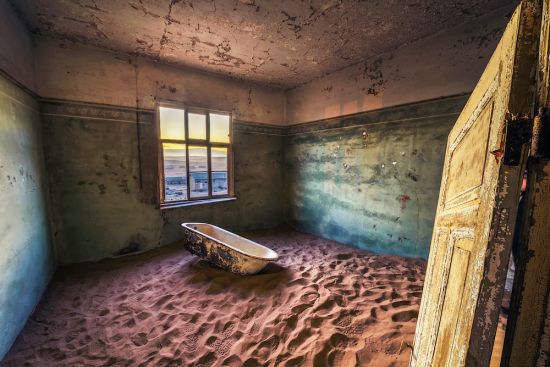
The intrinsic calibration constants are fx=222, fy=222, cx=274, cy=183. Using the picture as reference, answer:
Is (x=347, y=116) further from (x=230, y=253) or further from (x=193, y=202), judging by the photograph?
(x=193, y=202)

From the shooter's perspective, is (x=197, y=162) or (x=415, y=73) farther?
(x=197, y=162)

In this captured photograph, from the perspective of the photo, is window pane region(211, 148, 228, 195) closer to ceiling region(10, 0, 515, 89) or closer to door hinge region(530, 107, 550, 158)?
ceiling region(10, 0, 515, 89)

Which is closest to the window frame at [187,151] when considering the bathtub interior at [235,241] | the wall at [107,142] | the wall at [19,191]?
the wall at [107,142]

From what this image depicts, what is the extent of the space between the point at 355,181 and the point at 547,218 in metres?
3.76

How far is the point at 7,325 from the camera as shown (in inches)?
77.9

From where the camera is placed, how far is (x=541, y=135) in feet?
1.81

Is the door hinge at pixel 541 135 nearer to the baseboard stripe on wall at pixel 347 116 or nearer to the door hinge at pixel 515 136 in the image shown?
the door hinge at pixel 515 136

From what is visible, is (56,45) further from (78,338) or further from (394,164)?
(394,164)

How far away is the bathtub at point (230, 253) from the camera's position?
9.92 ft

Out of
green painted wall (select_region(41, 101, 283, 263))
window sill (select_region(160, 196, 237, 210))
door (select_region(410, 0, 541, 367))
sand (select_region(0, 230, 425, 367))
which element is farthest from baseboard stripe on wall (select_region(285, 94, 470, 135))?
green painted wall (select_region(41, 101, 283, 263))

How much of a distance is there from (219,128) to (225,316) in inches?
144

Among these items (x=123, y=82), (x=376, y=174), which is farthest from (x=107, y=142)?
(x=376, y=174)

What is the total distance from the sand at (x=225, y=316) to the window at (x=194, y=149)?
163 cm

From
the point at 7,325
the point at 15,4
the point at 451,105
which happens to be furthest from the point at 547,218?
the point at 15,4
